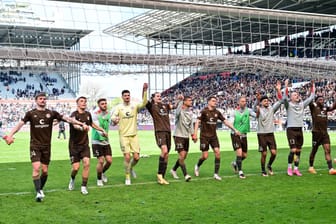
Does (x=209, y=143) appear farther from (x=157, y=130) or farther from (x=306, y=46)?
(x=306, y=46)

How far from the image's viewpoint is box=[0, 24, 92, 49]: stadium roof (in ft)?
63.0

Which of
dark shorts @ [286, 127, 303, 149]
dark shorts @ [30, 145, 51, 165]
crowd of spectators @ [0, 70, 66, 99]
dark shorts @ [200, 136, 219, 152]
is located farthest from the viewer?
crowd of spectators @ [0, 70, 66, 99]

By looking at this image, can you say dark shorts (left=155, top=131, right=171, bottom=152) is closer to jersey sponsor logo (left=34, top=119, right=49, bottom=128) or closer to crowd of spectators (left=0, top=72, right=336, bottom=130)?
jersey sponsor logo (left=34, top=119, right=49, bottom=128)

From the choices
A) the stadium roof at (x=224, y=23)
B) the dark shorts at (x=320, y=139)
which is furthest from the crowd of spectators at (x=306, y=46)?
the dark shorts at (x=320, y=139)

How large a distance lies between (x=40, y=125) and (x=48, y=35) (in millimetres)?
11771

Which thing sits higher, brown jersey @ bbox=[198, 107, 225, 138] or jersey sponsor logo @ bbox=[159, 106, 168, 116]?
jersey sponsor logo @ bbox=[159, 106, 168, 116]

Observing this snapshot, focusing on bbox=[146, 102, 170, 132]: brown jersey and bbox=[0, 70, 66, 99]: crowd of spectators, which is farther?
bbox=[0, 70, 66, 99]: crowd of spectators

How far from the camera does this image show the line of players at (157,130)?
29.5 ft

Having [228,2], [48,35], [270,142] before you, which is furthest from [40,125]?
[228,2]

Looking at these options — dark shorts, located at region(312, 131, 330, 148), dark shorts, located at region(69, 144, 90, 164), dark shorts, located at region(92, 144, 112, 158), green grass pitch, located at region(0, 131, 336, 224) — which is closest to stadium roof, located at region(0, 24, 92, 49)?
green grass pitch, located at region(0, 131, 336, 224)

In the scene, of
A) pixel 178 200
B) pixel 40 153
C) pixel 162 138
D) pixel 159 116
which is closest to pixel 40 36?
pixel 159 116

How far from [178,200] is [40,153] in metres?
2.64

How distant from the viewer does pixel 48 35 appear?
20.0m

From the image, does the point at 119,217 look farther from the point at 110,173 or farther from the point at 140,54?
the point at 140,54
